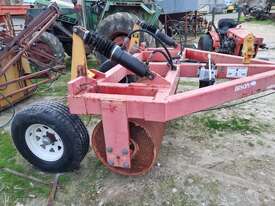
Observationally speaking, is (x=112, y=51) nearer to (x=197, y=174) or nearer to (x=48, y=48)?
(x=197, y=174)

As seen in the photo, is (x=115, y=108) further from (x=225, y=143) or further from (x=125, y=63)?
(x=225, y=143)

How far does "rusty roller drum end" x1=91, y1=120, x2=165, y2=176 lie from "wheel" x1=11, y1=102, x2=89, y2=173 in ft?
0.46

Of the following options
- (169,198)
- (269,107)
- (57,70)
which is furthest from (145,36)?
(169,198)

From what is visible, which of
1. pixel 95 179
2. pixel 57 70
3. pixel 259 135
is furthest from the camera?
pixel 57 70

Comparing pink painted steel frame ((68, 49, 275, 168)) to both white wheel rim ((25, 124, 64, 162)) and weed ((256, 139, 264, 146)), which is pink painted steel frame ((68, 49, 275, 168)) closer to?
white wheel rim ((25, 124, 64, 162))

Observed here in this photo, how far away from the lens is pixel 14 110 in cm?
448

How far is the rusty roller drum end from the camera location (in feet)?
8.21

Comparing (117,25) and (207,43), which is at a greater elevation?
(117,25)

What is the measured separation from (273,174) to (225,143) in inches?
26.2

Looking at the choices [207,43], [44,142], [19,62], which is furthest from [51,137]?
[207,43]

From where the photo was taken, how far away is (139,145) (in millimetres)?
2555

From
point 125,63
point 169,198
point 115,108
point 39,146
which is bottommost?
point 169,198

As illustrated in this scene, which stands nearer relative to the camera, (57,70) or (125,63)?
(125,63)

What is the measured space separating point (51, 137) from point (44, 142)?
0.12m
